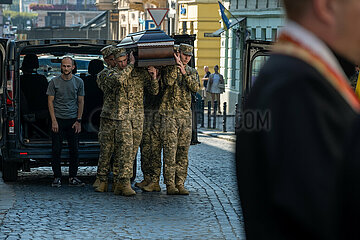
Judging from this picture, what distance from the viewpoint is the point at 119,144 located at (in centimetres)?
1116

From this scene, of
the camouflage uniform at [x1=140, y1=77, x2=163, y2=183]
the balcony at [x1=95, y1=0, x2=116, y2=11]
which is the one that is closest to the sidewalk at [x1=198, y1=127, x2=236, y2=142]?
the camouflage uniform at [x1=140, y1=77, x2=163, y2=183]

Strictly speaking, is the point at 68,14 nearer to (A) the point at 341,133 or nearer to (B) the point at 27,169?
(B) the point at 27,169

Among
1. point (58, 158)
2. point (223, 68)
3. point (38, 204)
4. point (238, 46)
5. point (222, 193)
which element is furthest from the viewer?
point (223, 68)

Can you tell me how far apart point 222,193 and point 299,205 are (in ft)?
31.2

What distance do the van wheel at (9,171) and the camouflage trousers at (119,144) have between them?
4.82 ft

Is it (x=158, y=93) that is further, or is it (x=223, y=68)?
(x=223, y=68)

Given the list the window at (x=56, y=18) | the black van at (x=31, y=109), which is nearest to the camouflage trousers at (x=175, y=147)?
the black van at (x=31, y=109)

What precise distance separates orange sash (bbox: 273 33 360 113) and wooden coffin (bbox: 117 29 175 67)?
9.20m

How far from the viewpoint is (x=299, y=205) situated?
1.56m

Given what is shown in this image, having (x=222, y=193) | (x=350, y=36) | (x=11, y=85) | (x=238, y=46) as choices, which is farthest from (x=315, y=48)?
(x=238, y=46)

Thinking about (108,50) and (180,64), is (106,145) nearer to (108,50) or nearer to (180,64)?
(108,50)

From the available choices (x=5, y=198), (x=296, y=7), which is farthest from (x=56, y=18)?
(x=296, y=7)

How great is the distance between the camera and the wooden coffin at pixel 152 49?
10938 millimetres

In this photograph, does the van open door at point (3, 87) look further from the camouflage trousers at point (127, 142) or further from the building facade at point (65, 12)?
the building facade at point (65, 12)
